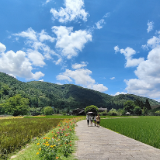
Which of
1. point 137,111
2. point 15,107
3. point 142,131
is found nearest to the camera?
point 142,131

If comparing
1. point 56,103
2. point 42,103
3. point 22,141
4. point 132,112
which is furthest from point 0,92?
point 22,141

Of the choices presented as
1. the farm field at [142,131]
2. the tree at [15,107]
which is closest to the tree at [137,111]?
the tree at [15,107]

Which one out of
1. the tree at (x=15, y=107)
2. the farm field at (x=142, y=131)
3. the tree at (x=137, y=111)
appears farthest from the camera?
the tree at (x=137, y=111)

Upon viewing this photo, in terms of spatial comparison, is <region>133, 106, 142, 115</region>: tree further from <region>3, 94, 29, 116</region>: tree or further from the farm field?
the farm field

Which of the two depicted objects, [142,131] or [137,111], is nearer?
[142,131]

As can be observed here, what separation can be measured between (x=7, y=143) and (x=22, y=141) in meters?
0.97

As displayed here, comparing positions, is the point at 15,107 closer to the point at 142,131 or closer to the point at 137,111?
the point at 142,131

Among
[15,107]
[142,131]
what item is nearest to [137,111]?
[15,107]

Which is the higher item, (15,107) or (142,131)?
(15,107)

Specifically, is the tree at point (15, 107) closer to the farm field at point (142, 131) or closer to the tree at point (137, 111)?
the farm field at point (142, 131)

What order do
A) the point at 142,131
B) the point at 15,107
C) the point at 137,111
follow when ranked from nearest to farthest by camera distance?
the point at 142,131
the point at 15,107
the point at 137,111

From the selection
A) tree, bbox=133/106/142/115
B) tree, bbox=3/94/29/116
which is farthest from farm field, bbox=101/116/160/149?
tree, bbox=133/106/142/115

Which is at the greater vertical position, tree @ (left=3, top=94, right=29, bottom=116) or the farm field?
tree @ (left=3, top=94, right=29, bottom=116)

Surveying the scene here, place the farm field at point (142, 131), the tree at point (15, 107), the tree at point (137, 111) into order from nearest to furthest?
the farm field at point (142, 131) → the tree at point (15, 107) → the tree at point (137, 111)
